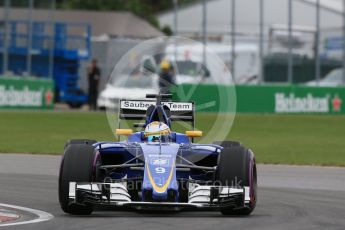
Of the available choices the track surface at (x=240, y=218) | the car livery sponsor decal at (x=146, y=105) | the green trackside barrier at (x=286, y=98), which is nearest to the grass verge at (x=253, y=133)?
the green trackside barrier at (x=286, y=98)

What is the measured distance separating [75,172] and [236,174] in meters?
1.81

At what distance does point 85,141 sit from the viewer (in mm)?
14406

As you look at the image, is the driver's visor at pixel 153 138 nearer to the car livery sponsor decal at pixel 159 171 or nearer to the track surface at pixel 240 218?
the car livery sponsor decal at pixel 159 171

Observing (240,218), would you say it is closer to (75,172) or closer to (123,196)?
(123,196)

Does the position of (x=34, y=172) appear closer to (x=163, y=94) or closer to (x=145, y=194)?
(x=163, y=94)

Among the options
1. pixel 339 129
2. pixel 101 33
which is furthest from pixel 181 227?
pixel 101 33

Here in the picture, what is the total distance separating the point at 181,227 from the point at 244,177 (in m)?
1.70

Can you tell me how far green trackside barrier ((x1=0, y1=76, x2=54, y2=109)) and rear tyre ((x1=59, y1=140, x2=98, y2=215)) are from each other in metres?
29.7

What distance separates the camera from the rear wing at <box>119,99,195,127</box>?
15.0 m

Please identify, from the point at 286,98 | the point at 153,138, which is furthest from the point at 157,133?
the point at 286,98

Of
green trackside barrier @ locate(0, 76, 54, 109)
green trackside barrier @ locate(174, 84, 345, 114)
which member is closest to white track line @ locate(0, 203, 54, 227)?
green trackside barrier @ locate(0, 76, 54, 109)

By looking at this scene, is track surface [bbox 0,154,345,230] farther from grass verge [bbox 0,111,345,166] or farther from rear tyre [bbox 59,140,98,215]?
grass verge [bbox 0,111,345,166]

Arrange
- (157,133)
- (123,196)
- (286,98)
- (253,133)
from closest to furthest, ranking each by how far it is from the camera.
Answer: (123,196)
(157,133)
(253,133)
(286,98)

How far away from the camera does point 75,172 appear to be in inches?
521
